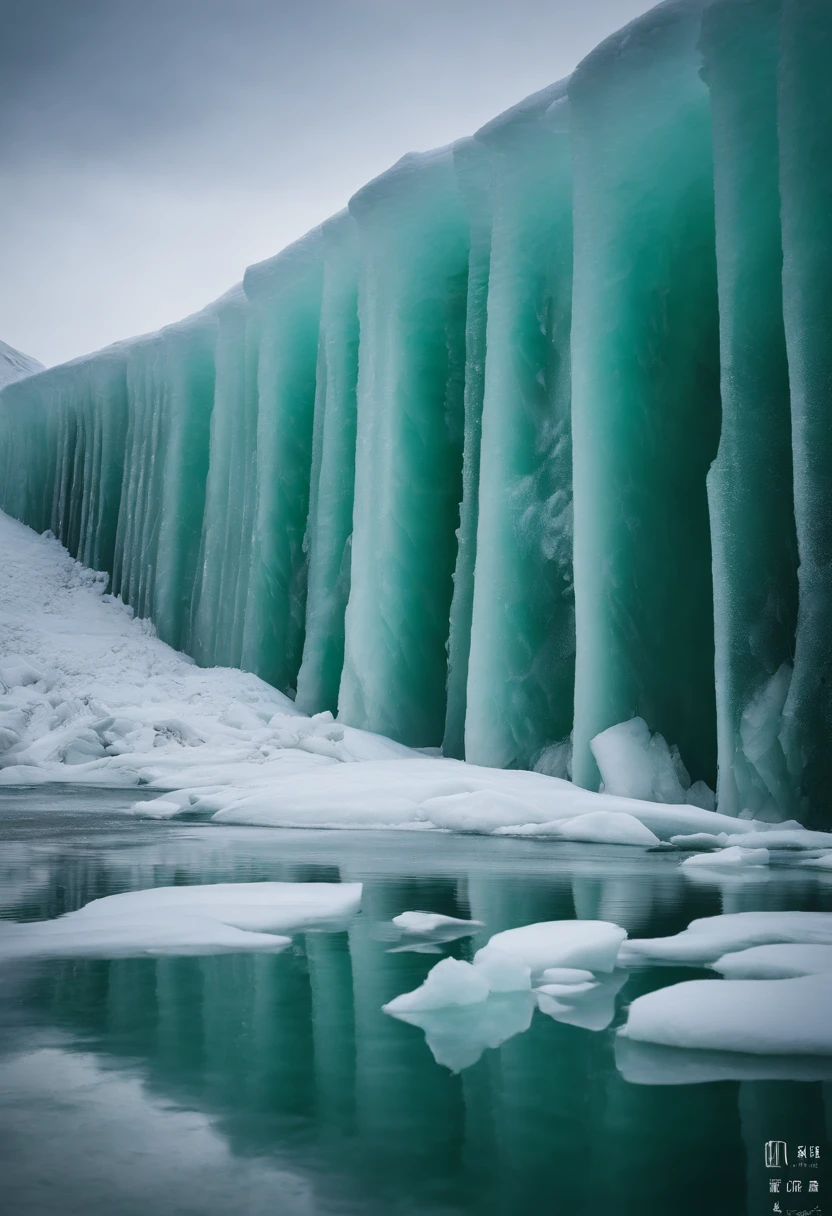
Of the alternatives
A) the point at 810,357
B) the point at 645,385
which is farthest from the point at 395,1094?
the point at 645,385

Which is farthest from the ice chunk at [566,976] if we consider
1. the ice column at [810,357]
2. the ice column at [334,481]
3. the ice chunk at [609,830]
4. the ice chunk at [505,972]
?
the ice column at [334,481]

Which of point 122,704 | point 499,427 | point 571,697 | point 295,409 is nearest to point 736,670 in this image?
point 571,697

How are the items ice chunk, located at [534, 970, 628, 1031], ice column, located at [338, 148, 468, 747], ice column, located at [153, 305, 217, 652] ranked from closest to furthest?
ice chunk, located at [534, 970, 628, 1031] < ice column, located at [338, 148, 468, 747] < ice column, located at [153, 305, 217, 652]

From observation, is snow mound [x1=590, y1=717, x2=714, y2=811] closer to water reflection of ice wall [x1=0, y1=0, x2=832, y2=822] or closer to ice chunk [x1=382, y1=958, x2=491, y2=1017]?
water reflection of ice wall [x1=0, y1=0, x2=832, y2=822]

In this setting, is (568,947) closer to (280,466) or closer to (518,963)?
(518,963)

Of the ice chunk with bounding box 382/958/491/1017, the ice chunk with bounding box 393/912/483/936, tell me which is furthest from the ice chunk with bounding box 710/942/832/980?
the ice chunk with bounding box 393/912/483/936

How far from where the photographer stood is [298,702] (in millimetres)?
10297

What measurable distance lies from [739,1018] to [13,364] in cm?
3086

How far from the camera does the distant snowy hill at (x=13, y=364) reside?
2828cm

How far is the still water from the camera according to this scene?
0.99 m

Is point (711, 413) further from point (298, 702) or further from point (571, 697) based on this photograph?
point (298, 702)

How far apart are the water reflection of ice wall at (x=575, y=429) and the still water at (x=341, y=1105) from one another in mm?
3449

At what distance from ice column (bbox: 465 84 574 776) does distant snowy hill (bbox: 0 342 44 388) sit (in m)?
22.6

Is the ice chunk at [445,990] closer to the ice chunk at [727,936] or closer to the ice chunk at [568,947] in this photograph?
the ice chunk at [568,947]
